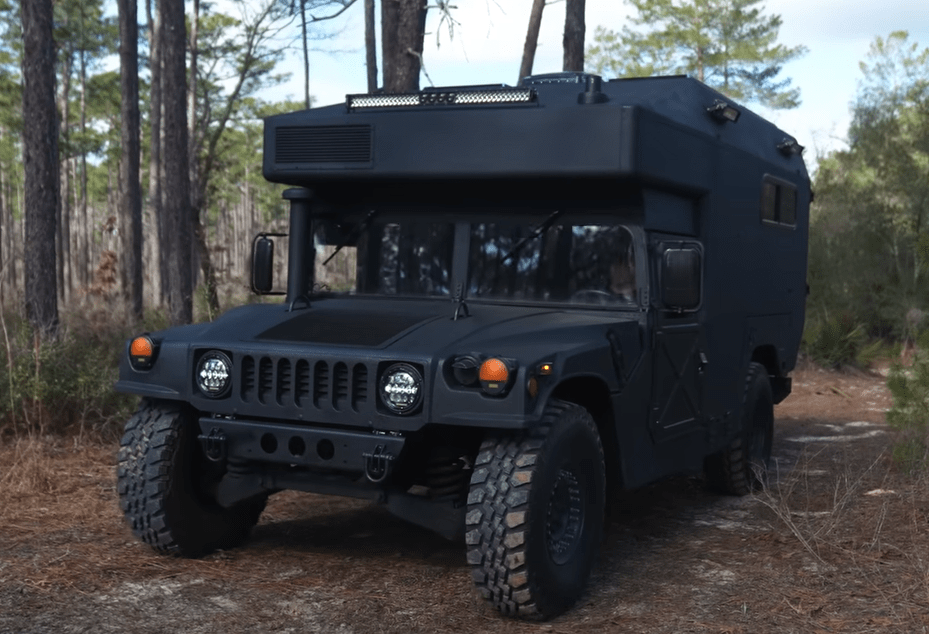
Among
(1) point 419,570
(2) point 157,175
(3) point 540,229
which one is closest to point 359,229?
(3) point 540,229

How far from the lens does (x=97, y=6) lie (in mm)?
35625

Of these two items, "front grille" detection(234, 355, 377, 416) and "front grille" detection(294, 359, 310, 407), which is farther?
"front grille" detection(294, 359, 310, 407)

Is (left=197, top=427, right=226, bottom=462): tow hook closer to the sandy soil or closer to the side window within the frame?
the sandy soil

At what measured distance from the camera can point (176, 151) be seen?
16.2 meters

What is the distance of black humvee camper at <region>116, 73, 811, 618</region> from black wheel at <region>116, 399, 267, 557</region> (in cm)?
1

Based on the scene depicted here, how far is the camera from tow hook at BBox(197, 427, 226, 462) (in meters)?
5.11

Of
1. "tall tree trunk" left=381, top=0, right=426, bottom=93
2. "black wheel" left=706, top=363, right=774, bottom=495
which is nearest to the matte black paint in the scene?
"black wheel" left=706, top=363, right=774, bottom=495

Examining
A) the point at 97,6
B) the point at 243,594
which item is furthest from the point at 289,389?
the point at 97,6

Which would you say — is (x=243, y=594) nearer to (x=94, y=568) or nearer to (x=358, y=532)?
(x=94, y=568)

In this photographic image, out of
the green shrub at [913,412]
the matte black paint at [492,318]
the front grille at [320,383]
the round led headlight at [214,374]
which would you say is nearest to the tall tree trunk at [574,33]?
the green shrub at [913,412]

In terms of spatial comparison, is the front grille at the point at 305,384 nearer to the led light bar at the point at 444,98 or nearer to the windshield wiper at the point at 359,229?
the windshield wiper at the point at 359,229

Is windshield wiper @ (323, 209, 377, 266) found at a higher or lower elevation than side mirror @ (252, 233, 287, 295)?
higher

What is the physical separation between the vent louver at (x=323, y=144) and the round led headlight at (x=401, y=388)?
4.76ft

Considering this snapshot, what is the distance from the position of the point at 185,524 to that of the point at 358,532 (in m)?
1.25
